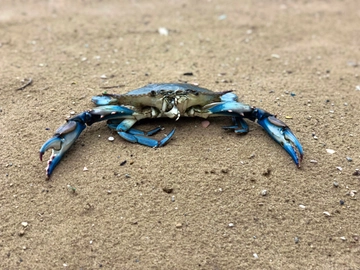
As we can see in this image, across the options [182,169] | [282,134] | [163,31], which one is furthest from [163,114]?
Result: [163,31]

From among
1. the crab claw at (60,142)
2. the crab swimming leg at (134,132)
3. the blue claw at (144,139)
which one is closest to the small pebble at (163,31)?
the crab swimming leg at (134,132)

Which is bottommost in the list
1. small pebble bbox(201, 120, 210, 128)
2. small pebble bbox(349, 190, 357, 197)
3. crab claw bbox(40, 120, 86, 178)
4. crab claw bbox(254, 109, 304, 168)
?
small pebble bbox(349, 190, 357, 197)

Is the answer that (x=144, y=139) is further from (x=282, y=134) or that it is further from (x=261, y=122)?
(x=282, y=134)

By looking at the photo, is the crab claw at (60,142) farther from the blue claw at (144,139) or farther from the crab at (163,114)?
the blue claw at (144,139)

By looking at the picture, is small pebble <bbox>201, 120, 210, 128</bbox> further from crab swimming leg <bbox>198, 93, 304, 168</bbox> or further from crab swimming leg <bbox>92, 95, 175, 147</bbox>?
crab swimming leg <bbox>92, 95, 175, 147</bbox>

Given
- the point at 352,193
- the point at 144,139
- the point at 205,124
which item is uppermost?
the point at 144,139

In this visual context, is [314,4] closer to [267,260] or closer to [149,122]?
[149,122]

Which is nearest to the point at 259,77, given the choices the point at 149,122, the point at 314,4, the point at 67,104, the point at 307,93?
the point at 307,93

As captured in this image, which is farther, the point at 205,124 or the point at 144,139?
the point at 205,124

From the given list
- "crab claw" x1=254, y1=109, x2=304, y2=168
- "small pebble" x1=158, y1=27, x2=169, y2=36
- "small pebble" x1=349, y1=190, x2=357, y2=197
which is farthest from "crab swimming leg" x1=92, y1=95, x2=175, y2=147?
"small pebble" x1=158, y1=27, x2=169, y2=36
